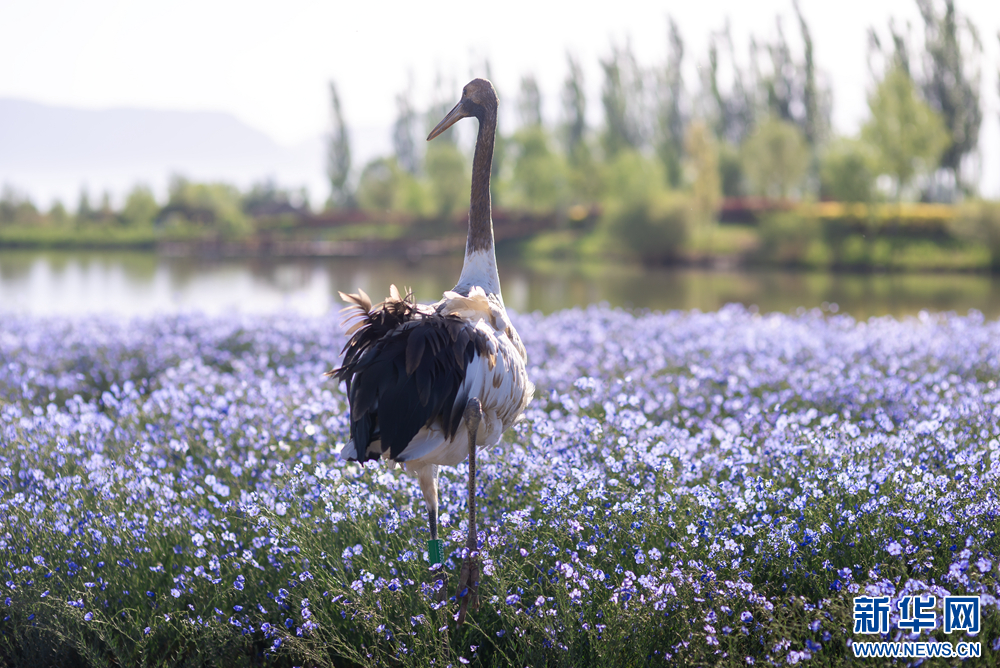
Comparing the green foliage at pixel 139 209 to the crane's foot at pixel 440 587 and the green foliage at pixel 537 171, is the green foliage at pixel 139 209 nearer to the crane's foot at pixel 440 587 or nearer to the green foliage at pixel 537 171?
the green foliage at pixel 537 171

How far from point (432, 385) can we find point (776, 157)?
54.8 meters

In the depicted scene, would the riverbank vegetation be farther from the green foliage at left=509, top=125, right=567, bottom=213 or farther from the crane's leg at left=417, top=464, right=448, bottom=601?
the crane's leg at left=417, top=464, right=448, bottom=601

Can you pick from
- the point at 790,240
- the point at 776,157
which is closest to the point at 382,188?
the point at 776,157

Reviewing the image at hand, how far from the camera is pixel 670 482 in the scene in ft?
13.2

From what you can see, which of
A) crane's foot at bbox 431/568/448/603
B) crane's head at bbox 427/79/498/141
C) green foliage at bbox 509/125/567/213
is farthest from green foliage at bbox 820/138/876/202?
crane's foot at bbox 431/568/448/603

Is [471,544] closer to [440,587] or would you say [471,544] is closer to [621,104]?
[440,587]

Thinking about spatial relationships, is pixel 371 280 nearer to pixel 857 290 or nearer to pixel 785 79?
pixel 857 290

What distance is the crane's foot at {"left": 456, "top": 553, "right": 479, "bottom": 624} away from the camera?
344cm

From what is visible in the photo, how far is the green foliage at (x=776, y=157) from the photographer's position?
52.4 meters

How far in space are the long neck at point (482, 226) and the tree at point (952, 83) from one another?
182 feet

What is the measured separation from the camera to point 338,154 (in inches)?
3172

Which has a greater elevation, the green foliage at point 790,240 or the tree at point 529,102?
the tree at point 529,102

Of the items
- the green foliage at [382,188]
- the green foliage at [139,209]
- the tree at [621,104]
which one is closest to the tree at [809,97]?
the tree at [621,104]

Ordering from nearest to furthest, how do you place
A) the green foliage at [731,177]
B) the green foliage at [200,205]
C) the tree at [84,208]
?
the green foliage at [731,177]
the green foliage at [200,205]
the tree at [84,208]
